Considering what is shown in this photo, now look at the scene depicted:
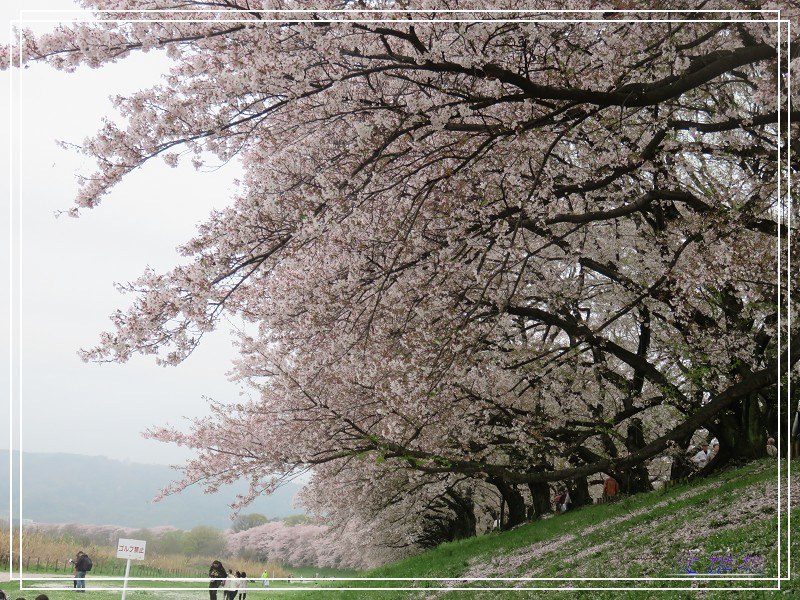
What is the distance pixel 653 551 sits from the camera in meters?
9.52

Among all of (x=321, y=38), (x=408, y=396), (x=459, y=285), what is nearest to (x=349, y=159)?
(x=321, y=38)

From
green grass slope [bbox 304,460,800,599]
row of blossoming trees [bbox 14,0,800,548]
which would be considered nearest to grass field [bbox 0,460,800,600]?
green grass slope [bbox 304,460,800,599]

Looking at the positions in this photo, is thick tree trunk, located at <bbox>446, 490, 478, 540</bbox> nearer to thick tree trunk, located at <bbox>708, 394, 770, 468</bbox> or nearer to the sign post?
thick tree trunk, located at <bbox>708, 394, 770, 468</bbox>

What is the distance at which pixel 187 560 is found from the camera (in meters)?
9.05

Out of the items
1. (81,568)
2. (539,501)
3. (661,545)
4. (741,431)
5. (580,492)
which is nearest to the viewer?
(81,568)

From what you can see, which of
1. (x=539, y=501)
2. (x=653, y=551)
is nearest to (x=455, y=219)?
(x=653, y=551)

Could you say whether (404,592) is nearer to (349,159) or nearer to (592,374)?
(592,374)

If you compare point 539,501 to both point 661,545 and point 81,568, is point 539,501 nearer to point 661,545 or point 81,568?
point 661,545

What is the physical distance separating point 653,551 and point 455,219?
16.5 ft

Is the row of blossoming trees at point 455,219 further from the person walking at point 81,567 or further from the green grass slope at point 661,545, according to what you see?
the person walking at point 81,567

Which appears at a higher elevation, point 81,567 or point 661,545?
point 81,567

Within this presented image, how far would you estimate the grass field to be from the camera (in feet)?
25.1

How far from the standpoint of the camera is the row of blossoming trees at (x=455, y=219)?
6535mm

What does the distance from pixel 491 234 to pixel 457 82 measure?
2.33 metres
